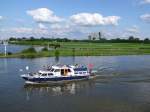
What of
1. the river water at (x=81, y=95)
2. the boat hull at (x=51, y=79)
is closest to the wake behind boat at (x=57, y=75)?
the boat hull at (x=51, y=79)

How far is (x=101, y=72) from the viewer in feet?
244

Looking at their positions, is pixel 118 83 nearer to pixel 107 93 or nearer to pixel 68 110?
pixel 107 93

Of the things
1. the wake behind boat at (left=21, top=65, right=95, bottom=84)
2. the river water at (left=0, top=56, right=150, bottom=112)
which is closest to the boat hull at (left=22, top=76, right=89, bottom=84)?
the wake behind boat at (left=21, top=65, right=95, bottom=84)

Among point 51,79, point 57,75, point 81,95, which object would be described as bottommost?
point 81,95

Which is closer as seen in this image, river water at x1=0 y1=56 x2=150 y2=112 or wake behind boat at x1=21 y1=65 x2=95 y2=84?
river water at x1=0 y1=56 x2=150 y2=112

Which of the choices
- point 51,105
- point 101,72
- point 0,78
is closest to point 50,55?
point 101,72

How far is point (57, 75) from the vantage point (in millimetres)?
59500

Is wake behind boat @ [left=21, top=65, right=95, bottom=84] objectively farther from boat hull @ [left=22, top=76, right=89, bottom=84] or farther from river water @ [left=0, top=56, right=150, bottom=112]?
river water @ [left=0, top=56, right=150, bottom=112]

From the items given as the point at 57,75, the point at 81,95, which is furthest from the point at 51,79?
the point at 81,95

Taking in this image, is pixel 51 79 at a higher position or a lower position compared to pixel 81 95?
higher

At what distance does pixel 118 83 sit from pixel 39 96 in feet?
55.9

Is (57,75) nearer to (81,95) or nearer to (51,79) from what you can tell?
(51,79)

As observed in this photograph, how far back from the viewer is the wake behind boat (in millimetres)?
57219

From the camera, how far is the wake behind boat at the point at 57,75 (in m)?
57.2
